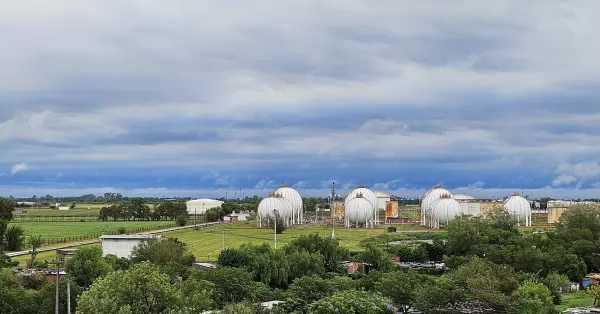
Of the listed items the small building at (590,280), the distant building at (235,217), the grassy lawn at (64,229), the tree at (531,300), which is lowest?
the small building at (590,280)

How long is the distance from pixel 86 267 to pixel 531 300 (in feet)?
100

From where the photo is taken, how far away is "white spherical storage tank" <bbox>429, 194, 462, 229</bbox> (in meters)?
110

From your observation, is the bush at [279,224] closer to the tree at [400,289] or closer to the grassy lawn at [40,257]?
the grassy lawn at [40,257]

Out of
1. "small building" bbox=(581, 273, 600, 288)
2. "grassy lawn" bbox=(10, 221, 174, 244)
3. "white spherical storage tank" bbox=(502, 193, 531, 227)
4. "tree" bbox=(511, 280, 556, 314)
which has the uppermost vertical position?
"white spherical storage tank" bbox=(502, 193, 531, 227)

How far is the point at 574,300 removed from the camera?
4762 cm

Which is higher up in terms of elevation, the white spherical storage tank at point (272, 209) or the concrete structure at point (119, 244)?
the white spherical storage tank at point (272, 209)

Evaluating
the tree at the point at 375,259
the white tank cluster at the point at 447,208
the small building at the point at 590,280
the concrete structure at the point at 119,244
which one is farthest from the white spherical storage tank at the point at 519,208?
the concrete structure at the point at 119,244

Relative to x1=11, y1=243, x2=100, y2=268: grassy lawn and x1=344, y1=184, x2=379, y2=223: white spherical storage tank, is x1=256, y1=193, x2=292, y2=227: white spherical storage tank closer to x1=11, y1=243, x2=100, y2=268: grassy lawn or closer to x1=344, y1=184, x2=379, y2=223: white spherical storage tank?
x1=344, y1=184, x2=379, y2=223: white spherical storage tank

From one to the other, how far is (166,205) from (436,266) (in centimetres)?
8060

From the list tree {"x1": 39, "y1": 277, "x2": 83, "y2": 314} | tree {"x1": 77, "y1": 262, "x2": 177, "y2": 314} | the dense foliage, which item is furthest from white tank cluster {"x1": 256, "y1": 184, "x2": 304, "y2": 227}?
tree {"x1": 77, "y1": 262, "x2": 177, "y2": 314}

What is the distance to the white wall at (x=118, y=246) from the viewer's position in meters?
60.8

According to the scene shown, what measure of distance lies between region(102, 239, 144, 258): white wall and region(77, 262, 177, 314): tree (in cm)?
3424

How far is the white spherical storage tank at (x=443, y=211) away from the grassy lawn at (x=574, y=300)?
58027mm

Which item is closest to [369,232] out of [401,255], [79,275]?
[401,255]
